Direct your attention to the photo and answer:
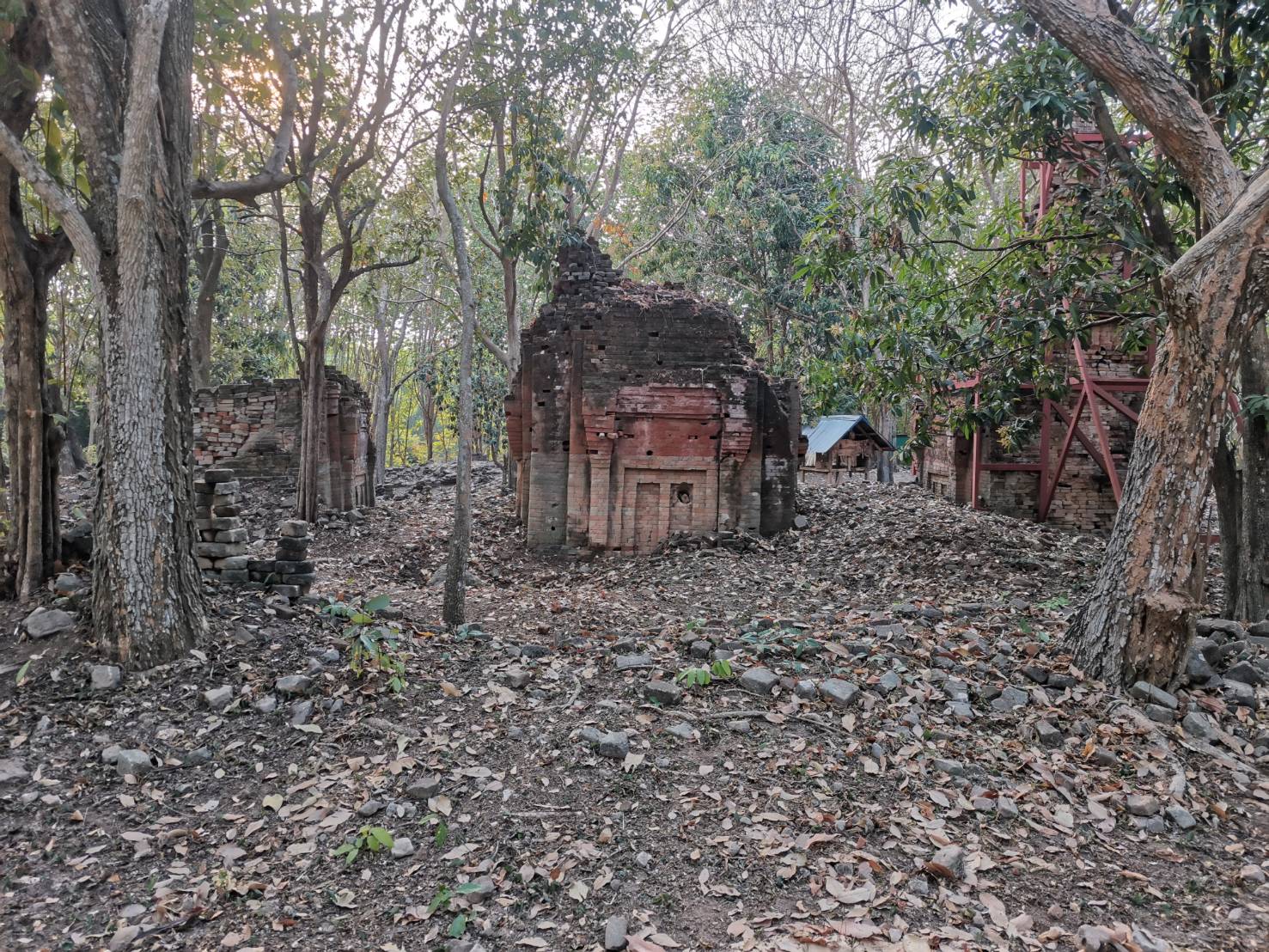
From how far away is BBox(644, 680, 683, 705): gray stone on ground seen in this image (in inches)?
193

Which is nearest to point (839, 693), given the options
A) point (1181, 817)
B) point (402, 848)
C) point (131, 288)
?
point (1181, 817)

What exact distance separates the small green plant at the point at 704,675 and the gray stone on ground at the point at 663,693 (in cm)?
12

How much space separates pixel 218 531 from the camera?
6.29 metres

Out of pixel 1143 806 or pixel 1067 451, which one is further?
pixel 1067 451

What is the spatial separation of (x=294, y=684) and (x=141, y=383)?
7.20 ft

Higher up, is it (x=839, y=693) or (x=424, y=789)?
(x=839, y=693)

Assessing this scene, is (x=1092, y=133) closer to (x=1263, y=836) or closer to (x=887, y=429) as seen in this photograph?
(x=1263, y=836)

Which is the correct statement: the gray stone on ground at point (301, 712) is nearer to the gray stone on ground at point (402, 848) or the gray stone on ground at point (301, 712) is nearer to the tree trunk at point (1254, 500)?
the gray stone on ground at point (402, 848)

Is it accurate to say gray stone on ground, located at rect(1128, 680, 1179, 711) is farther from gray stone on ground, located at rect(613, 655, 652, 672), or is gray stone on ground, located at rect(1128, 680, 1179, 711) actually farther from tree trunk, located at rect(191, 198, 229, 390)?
tree trunk, located at rect(191, 198, 229, 390)

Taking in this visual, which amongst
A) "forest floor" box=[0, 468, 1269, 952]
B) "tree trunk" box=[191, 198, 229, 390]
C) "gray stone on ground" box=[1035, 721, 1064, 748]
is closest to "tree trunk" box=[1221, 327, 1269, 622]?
"forest floor" box=[0, 468, 1269, 952]

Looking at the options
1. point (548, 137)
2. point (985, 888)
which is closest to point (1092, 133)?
point (548, 137)

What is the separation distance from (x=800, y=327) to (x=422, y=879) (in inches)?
765

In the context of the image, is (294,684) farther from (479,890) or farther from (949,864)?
(949,864)

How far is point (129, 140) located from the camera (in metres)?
4.75
